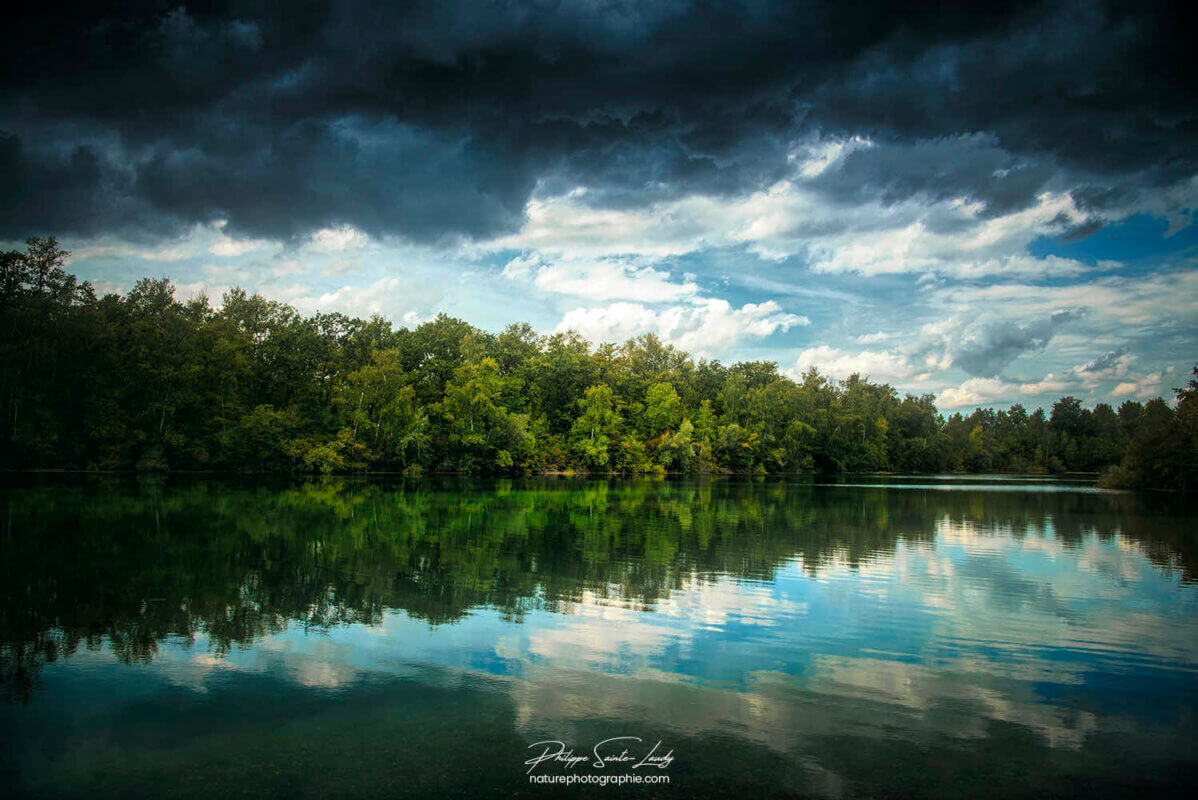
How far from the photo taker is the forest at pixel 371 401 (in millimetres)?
61000

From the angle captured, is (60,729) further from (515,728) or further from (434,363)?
(434,363)

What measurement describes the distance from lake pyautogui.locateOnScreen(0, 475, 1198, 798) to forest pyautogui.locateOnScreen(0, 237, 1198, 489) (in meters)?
50.2

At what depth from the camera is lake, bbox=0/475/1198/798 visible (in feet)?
23.2

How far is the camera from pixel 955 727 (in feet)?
27.7

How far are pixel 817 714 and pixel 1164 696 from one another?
6.05 meters

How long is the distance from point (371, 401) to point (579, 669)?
2881 inches
